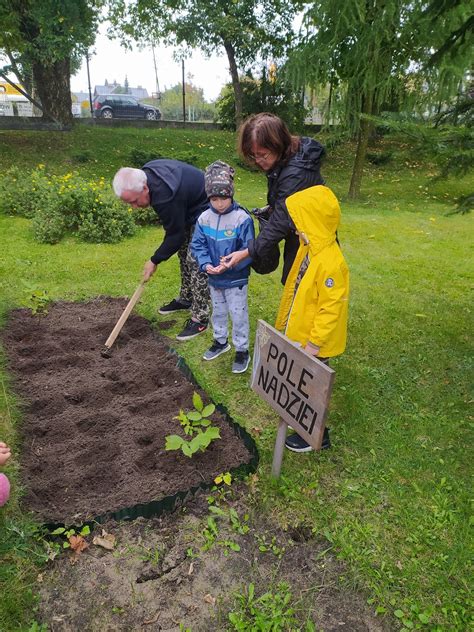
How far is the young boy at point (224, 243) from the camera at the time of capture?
3092 millimetres

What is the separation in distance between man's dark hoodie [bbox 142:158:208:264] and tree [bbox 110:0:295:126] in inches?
521

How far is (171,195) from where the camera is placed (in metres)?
3.60

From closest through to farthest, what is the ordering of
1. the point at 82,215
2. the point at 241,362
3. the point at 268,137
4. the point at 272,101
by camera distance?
the point at 268,137 < the point at 241,362 < the point at 82,215 < the point at 272,101

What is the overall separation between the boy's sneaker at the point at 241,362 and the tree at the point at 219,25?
14226 mm

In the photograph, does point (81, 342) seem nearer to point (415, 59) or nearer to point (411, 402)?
point (411, 402)

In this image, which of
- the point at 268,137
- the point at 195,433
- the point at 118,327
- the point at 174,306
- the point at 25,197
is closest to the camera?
the point at 268,137

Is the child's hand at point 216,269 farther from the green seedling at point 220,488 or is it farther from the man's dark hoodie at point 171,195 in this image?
the green seedling at point 220,488

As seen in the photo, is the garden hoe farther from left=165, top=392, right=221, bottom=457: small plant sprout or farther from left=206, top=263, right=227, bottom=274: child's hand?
left=165, top=392, right=221, bottom=457: small plant sprout

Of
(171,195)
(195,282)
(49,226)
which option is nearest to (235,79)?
(49,226)

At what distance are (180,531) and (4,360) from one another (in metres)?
2.11

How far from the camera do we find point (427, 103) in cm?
594

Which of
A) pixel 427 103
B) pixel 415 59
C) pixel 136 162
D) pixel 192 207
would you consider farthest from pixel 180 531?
pixel 136 162

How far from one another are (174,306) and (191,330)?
Result: 64 cm

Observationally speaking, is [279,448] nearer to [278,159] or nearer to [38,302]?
[278,159]
